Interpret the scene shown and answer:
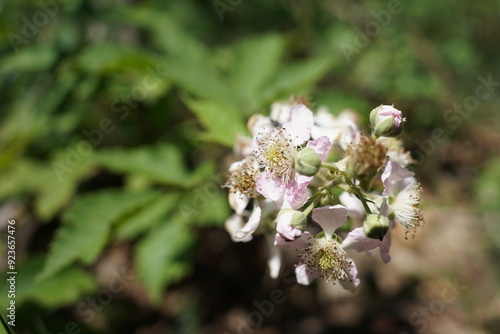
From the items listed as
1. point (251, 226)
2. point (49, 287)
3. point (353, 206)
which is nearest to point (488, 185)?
point (353, 206)

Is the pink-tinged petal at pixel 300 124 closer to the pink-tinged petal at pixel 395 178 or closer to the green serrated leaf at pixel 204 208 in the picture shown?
the pink-tinged petal at pixel 395 178

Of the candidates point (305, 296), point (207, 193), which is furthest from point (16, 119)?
point (305, 296)

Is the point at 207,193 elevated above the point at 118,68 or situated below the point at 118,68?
below

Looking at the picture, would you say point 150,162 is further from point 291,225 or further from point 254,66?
point 291,225

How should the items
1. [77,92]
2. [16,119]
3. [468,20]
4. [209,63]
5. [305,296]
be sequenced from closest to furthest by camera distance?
1. [209,63]
2. [77,92]
3. [16,119]
4. [305,296]
5. [468,20]

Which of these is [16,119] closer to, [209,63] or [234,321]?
[209,63]

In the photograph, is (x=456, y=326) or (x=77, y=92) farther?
(x=456, y=326)
